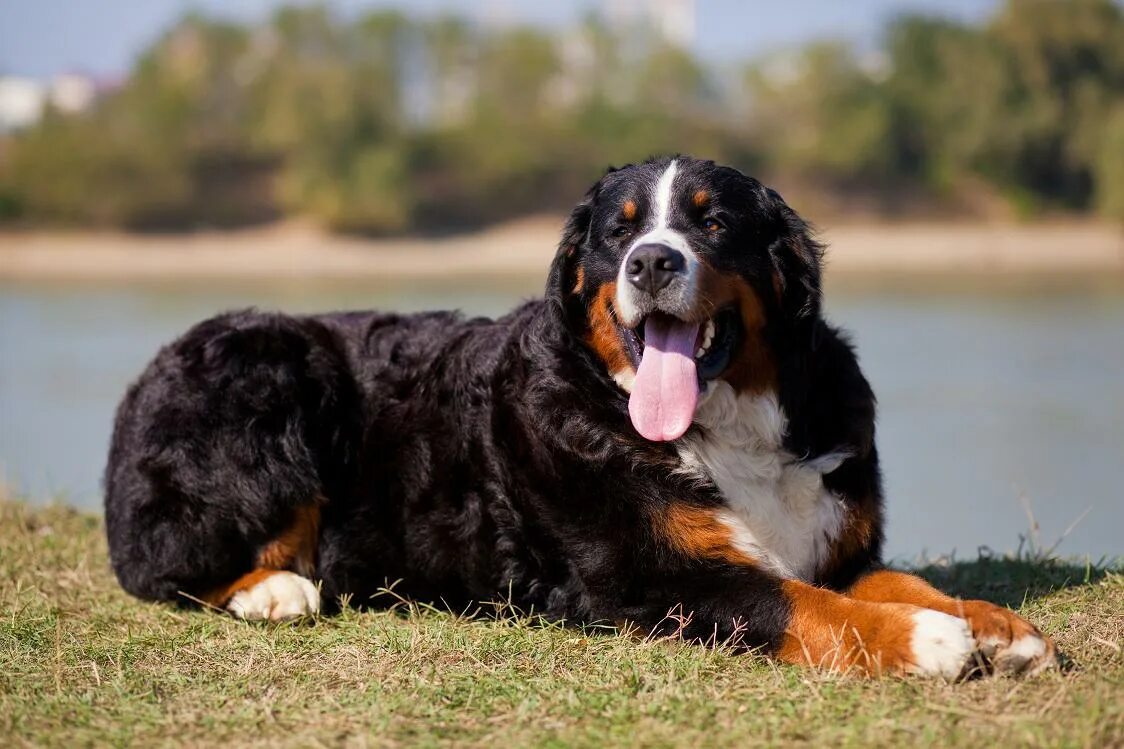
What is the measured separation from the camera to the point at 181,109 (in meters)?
56.9

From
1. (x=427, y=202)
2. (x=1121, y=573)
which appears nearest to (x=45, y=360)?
(x=1121, y=573)

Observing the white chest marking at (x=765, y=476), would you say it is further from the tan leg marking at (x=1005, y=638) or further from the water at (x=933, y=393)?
the water at (x=933, y=393)

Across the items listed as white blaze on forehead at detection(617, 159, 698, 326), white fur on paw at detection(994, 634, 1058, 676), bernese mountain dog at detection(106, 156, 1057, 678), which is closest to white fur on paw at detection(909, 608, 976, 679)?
bernese mountain dog at detection(106, 156, 1057, 678)

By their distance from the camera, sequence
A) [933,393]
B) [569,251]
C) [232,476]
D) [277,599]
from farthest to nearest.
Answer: [933,393] < [232,476] < [277,599] < [569,251]

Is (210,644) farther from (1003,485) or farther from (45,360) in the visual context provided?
(45,360)

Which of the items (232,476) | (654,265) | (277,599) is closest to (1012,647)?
(654,265)

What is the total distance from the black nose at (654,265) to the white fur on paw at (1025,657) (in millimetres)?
1641

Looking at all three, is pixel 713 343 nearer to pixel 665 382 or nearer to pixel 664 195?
pixel 665 382

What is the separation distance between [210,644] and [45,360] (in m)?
17.7

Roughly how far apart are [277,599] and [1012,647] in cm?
286

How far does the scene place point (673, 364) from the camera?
4.66 meters

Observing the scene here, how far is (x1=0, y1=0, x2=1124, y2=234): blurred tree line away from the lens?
49.2 m

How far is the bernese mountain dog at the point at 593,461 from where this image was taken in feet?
15.0

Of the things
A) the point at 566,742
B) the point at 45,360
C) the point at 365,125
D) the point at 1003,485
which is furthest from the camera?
the point at 365,125
